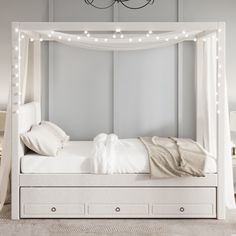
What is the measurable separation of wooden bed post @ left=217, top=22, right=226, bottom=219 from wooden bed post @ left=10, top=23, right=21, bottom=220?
1.78 metres

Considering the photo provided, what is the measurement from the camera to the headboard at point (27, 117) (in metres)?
4.61

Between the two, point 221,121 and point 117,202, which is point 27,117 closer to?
point 117,202

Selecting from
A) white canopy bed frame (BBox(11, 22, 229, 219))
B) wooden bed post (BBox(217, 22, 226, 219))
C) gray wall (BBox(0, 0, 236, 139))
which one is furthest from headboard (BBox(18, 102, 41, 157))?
wooden bed post (BBox(217, 22, 226, 219))

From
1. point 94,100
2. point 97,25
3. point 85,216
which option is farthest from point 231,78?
point 85,216

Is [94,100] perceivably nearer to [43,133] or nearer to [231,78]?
[43,133]

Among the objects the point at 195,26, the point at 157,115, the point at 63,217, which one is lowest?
the point at 63,217

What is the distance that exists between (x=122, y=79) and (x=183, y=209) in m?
1.99

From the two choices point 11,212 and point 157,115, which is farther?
point 157,115

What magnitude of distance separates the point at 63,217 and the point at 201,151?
1.40 metres

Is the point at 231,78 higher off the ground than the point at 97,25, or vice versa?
the point at 97,25

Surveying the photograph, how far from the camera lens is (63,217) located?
15.0ft

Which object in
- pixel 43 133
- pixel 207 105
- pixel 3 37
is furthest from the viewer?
pixel 3 37

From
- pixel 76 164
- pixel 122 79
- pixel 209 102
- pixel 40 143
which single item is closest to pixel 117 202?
pixel 76 164

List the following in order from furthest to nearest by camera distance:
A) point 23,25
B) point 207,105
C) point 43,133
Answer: point 207,105 → point 43,133 → point 23,25
